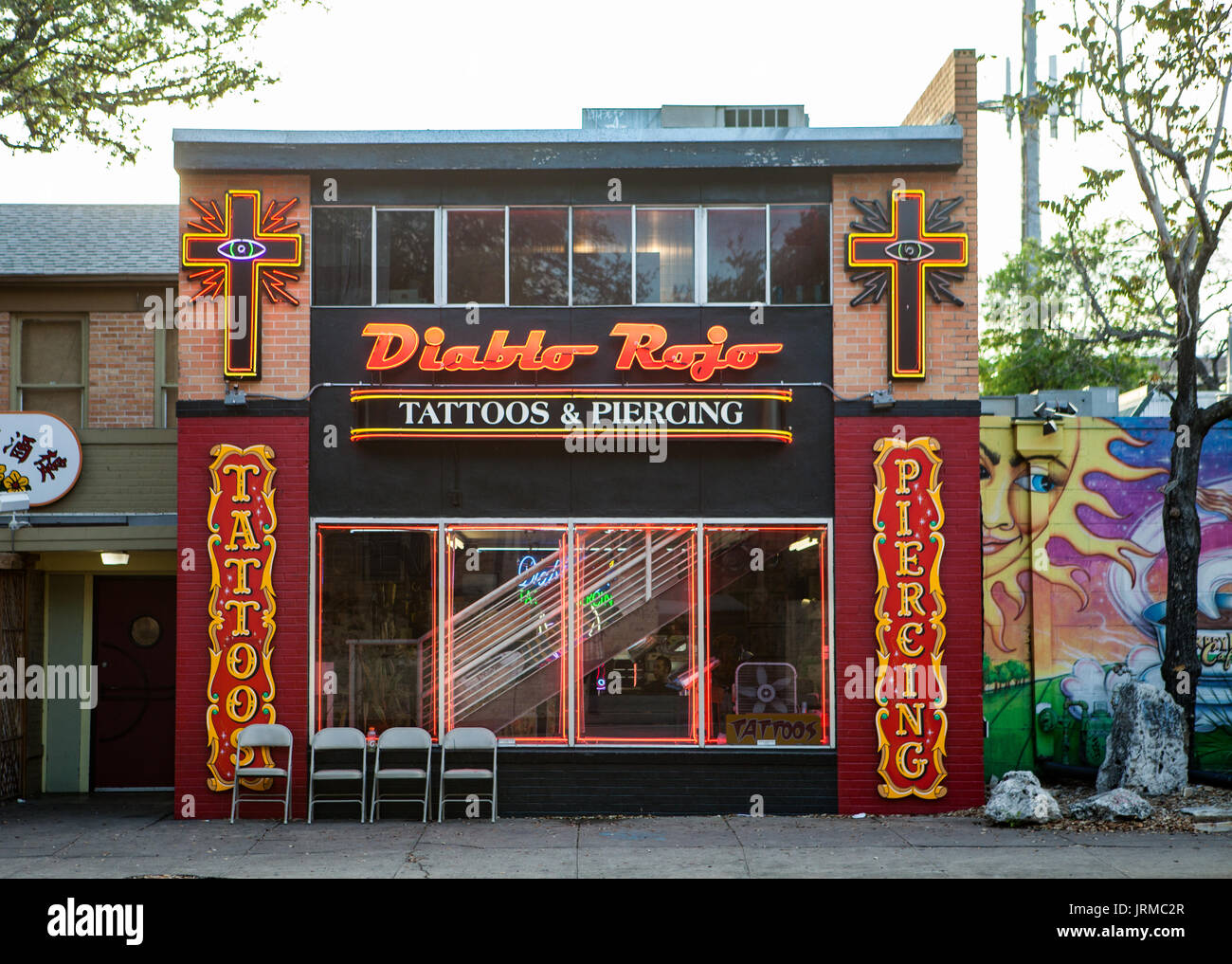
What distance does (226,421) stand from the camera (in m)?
12.3

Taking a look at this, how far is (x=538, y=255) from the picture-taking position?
A: 12562 mm

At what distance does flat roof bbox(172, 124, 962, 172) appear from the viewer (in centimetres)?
1229

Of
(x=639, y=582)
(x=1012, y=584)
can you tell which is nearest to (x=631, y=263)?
(x=639, y=582)

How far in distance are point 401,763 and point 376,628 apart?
4.36 feet

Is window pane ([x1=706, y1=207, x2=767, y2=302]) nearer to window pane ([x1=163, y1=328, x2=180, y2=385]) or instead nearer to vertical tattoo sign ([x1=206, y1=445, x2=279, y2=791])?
vertical tattoo sign ([x1=206, y1=445, x2=279, y2=791])

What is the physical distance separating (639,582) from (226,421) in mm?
4352

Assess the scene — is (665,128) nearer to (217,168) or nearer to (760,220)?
(760,220)

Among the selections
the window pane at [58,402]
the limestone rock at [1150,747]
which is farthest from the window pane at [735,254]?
the window pane at [58,402]

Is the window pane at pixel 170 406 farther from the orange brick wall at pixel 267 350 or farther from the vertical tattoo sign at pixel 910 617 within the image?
the vertical tattoo sign at pixel 910 617

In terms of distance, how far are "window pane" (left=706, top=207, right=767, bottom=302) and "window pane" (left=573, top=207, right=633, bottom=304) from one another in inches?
32.1

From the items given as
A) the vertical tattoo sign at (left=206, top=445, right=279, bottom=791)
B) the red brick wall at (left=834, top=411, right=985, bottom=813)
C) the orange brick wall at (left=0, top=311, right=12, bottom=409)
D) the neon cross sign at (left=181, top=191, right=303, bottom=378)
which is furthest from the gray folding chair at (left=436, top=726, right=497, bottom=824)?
the orange brick wall at (left=0, top=311, right=12, bottom=409)

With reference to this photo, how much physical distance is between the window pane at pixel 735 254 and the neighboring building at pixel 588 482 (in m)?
0.12

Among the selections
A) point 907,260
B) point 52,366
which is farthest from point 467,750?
point 52,366

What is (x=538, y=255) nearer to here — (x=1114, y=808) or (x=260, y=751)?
(x=260, y=751)
